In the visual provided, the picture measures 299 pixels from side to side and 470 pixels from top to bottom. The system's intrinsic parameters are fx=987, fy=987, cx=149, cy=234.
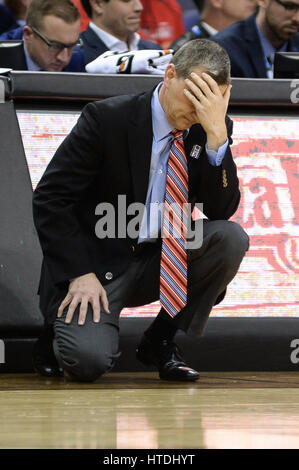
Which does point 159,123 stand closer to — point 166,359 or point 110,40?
point 166,359

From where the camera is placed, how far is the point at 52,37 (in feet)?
16.2

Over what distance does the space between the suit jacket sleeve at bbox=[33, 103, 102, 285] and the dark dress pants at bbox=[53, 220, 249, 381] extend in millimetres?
164

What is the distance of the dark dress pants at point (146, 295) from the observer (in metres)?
3.31

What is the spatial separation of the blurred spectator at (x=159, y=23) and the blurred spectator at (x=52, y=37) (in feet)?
5.30

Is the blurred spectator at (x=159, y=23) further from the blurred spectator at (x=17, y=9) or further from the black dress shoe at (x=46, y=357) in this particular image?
the black dress shoe at (x=46, y=357)

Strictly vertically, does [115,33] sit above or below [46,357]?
above

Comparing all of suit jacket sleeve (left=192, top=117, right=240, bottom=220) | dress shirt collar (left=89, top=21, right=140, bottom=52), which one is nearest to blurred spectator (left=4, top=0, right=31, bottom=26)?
dress shirt collar (left=89, top=21, right=140, bottom=52)

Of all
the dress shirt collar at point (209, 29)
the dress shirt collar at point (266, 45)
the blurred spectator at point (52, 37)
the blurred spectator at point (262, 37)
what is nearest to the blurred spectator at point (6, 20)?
the blurred spectator at point (52, 37)

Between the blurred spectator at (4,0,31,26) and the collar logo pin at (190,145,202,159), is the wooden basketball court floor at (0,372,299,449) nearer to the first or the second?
the collar logo pin at (190,145,202,159)

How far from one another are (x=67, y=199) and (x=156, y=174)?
1.09 feet

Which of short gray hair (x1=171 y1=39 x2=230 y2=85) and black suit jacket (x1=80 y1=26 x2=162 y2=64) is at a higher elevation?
black suit jacket (x1=80 y1=26 x2=162 y2=64)

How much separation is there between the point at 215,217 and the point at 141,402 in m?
0.88

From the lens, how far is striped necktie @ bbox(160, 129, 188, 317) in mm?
3391

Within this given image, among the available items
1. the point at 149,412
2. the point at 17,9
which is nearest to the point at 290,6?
the point at 17,9
